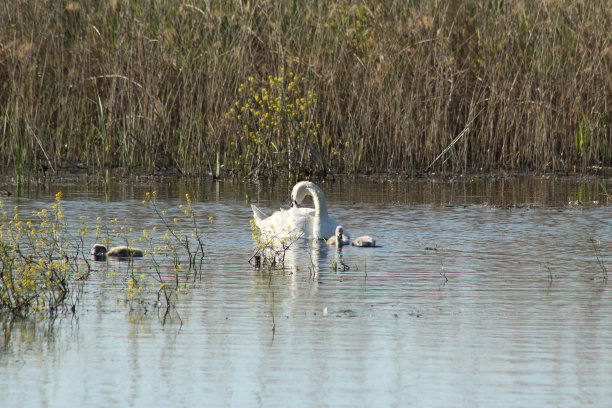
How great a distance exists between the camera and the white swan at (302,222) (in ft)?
35.5

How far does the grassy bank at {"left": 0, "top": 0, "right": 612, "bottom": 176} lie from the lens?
15789 millimetres

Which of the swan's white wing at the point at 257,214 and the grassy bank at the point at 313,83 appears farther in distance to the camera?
the grassy bank at the point at 313,83

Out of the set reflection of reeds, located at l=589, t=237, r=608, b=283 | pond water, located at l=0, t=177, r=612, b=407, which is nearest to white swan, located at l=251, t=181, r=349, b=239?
pond water, located at l=0, t=177, r=612, b=407

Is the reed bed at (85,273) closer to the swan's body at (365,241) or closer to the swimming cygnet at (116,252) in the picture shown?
the swimming cygnet at (116,252)

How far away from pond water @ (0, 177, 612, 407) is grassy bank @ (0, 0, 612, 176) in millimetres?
4946

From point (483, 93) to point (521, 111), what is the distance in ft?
2.44

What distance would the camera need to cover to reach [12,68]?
15852mm

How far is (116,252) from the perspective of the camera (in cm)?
930

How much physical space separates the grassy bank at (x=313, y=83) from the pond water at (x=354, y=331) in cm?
495

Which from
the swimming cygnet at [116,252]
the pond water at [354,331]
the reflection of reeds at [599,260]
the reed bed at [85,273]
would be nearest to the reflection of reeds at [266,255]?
the pond water at [354,331]

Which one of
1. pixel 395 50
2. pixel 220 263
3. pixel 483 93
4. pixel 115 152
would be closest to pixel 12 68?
pixel 115 152

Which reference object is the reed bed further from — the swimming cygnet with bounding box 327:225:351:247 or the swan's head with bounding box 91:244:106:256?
the swimming cygnet with bounding box 327:225:351:247

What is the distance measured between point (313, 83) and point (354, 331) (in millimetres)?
9878

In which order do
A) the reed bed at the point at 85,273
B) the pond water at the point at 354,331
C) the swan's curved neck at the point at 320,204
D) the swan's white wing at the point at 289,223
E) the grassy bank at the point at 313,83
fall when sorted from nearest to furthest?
the pond water at the point at 354,331 < the reed bed at the point at 85,273 < the swan's white wing at the point at 289,223 < the swan's curved neck at the point at 320,204 < the grassy bank at the point at 313,83
